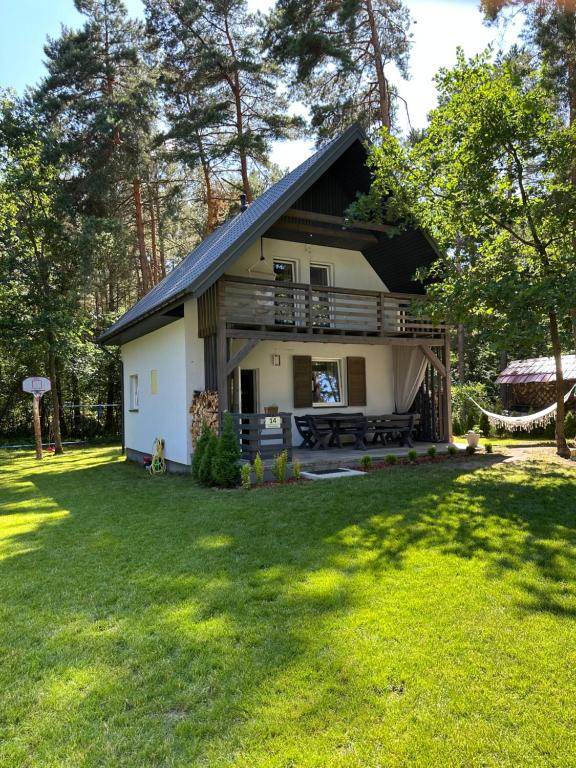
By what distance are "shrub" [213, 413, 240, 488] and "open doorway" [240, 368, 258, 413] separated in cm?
322

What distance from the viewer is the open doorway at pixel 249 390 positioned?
11.4 m

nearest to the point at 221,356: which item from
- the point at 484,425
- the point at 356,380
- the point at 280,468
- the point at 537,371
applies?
the point at 280,468

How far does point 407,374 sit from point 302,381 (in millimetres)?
2754

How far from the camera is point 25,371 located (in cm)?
2011

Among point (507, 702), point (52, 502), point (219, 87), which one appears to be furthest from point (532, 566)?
point (219, 87)

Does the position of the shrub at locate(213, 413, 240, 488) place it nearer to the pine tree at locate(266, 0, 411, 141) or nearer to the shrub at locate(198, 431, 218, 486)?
the shrub at locate(198, 431, 218, 486)

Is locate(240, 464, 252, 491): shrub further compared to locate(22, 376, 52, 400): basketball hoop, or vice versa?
locate(22, 376, 52, 400): basketball hoop

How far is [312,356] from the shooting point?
1202cm

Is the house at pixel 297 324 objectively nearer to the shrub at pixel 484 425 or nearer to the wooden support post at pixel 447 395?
the wooden support post at pixel 447 395

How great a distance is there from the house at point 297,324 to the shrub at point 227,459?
0.92 meters

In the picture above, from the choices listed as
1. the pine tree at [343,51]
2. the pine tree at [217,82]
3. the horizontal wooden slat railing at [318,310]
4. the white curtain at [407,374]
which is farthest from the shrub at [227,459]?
the pine tree at [217,82]

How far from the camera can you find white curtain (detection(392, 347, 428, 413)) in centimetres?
1235

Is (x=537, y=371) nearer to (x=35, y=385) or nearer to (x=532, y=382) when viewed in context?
(x=532, y=382)

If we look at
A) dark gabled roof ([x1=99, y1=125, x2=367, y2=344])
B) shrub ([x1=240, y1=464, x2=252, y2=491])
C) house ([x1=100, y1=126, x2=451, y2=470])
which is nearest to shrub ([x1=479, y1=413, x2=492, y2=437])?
house ([x1=100, y1=126, x2=451, y2=470])
